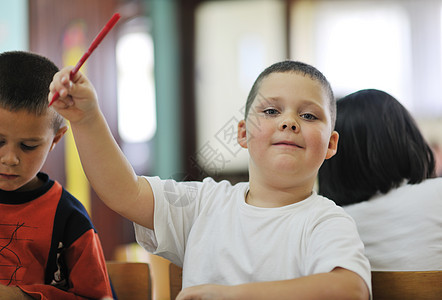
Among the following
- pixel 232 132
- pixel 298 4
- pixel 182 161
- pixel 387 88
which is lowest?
pixel 182 161

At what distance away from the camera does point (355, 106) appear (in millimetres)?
1461

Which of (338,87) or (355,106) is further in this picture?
(338,87)

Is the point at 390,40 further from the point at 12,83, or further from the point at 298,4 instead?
the point at 12,83

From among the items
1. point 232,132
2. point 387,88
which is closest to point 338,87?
point 387,88

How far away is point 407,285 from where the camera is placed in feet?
3.21

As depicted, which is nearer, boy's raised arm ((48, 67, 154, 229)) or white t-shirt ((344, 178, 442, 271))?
boy's raised arm ((48, 67, 154, 229))

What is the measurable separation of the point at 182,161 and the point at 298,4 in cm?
193

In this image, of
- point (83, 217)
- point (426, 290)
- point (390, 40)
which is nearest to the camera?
point (426, 290)

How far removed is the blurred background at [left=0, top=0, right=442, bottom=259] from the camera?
4.77m

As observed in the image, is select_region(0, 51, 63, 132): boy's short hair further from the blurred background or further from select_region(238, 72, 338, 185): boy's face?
the blurred background

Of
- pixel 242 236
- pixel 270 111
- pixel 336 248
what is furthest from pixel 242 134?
pixel 336 248

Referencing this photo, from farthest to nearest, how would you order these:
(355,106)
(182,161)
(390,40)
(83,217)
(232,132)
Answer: (182,161) < (390,40) < (355,106) < (232,132) < (83,217)

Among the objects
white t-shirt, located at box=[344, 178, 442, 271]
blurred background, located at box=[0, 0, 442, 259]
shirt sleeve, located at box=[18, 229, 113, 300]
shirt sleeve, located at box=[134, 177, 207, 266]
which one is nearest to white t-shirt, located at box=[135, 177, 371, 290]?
shirt sleeve, located at box=[134, 177, 207, 266]

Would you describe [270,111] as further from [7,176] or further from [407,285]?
[7,176]
